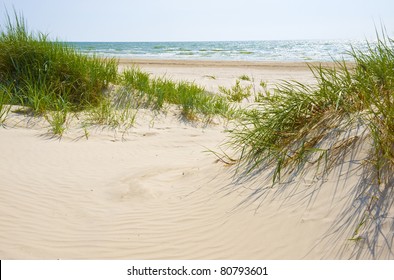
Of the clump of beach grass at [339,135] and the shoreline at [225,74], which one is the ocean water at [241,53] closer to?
the shoreline at [225,74]

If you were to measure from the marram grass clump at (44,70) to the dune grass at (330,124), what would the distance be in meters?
4.45

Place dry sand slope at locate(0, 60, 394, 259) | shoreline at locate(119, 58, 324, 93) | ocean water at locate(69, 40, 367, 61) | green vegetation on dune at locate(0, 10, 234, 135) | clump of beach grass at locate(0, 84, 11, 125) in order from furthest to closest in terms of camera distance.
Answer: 1. ocean water at locate(69, 40, 367, 61)
2. shoreline at locate(119, 58, 324, 93)
3. green vegetation on dune at locate(0, 10, 234, 135)
4. clump of beach grass at locate(0, 84, 11, 125)
5. dry sand slope at locate(0, 60, 394, 259)

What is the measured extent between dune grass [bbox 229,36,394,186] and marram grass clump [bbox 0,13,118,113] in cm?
445

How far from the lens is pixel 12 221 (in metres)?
3.29

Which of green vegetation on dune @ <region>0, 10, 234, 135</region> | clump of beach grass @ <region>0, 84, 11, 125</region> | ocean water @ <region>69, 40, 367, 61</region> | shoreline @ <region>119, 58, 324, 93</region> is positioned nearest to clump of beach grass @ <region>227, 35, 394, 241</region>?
green vegetation on dune @ <region>0, 10, 234, 135</region>

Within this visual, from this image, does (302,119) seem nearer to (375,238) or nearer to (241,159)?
(241,159)

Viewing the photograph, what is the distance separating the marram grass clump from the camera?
7137mm

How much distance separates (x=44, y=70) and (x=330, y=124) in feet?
19.0

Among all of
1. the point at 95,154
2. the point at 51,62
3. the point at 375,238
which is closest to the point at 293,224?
the point at 375,238

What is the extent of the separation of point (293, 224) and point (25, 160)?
3.54 metres

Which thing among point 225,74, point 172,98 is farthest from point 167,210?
point 225,74

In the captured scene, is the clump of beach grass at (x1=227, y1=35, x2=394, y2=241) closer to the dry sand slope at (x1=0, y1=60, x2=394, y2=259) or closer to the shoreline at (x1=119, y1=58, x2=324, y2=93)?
the dry sand slope at (x1=0, y1=60, x2=394, y2=259)

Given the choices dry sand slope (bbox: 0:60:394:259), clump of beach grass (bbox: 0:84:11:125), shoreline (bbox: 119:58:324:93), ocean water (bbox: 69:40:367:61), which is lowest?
dry sand slope (bbox: 0:60:394:259)

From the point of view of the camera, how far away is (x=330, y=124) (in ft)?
11.3
